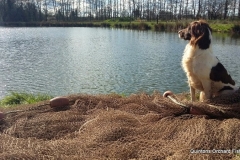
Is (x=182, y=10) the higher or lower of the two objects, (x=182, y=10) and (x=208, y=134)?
the higher

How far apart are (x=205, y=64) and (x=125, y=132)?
282 centimetres

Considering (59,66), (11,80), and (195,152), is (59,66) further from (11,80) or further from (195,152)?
(195,152)

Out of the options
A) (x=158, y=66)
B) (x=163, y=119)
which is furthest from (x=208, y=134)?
(x=158, y=66)

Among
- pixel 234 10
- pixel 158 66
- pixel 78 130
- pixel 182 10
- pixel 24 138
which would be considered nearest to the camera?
pixel 24 138

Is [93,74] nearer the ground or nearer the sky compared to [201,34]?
nearer the ground

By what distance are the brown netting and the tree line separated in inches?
3039

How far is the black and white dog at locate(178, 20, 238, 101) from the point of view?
6.67 m

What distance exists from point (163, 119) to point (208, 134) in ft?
3.50

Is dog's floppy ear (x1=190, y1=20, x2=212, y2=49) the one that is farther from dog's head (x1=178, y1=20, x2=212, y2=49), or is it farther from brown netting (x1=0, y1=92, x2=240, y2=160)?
brown netting (x1=0, y1=92, x2=240, y2=160)

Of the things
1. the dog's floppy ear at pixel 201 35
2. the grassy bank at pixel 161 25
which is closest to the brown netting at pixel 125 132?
the dog's floppy ear at pixel 201 35

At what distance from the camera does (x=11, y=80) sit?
1777cm

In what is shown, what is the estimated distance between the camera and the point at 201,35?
21.9 feet

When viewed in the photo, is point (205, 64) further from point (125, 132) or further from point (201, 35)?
point (125, 132)

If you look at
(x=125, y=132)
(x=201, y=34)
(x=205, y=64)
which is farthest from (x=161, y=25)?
(x=125, y=132)
